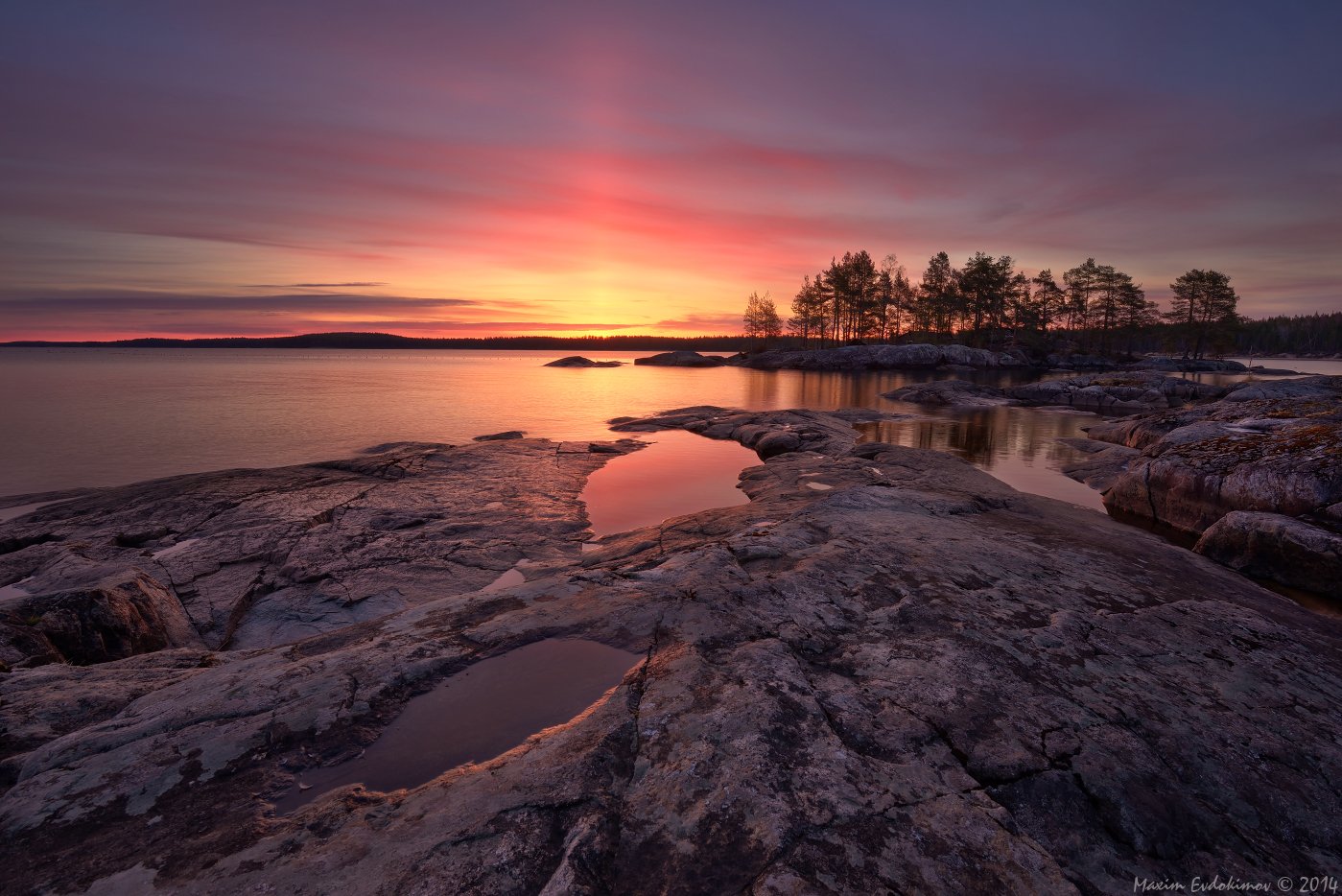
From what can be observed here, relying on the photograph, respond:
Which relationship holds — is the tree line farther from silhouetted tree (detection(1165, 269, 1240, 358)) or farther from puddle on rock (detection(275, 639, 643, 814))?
puddle on rock (detection(275, 639, 643, 814))

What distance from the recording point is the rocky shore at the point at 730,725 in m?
2.63

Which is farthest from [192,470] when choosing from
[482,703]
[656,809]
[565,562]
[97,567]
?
[656,809]

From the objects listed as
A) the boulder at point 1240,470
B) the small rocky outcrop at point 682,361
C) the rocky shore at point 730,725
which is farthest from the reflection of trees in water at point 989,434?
the small rocky outcrop at point 682,361

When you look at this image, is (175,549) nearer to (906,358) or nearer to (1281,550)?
(1281,550)

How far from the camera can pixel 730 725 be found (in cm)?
346

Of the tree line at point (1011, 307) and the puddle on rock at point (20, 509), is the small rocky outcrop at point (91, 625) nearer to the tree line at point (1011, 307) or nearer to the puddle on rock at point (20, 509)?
the puddle on rock at point (20, 509)

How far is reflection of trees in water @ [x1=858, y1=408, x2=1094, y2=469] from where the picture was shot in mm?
18656

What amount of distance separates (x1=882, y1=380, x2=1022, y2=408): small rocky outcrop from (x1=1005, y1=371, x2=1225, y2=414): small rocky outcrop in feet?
5.38

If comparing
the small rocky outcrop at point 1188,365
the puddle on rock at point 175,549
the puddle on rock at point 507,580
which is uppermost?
the small rocky outcrop at point 1188,365

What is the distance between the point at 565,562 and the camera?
8.38m

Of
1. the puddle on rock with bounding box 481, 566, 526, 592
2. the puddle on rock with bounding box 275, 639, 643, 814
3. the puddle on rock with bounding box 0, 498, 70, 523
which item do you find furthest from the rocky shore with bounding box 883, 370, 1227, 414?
the puddle on rock with bounding box 0, 498, 70, 523

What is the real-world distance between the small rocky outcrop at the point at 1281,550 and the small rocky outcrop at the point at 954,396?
26381 mm

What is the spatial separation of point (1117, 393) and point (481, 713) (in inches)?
1761

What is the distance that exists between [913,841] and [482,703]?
3.09 meters
